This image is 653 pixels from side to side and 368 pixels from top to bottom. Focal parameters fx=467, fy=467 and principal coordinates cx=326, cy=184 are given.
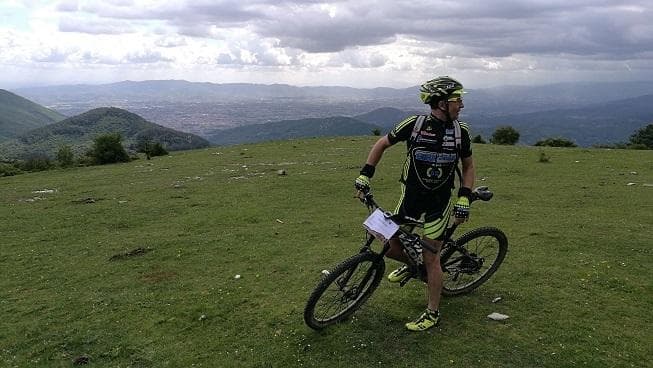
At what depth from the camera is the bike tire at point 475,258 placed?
7.60m

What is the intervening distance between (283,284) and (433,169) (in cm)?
412

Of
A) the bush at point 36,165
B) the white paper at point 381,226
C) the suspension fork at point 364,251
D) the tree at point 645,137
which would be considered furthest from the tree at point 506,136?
the white paper at point 381,226

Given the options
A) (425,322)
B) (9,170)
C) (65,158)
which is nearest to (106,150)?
(65,158)

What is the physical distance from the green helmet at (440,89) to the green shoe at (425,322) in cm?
305

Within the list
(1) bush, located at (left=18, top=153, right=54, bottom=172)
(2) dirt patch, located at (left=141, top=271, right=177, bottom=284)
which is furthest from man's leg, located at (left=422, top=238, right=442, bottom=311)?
(1) bush, located at (left=18, top=153, right=54, bottom=172)

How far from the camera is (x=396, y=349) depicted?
20.9ft

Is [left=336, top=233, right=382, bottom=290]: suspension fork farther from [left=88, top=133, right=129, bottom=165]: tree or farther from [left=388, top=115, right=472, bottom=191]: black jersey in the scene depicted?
[left=88, top=133, right=129, bottom=165]: tree

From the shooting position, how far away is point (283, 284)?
902cm

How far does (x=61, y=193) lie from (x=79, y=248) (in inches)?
447

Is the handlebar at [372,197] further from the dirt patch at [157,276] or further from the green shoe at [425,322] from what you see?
the dirt patch at [157,276]

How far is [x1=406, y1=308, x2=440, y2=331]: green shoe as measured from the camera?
22.1ft

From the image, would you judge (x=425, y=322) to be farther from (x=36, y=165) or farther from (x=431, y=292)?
(x=36, y=165)

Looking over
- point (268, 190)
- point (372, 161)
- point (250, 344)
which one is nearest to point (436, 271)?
point (372, 161)

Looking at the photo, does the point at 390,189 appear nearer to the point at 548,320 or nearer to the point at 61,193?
the point at 548,320
